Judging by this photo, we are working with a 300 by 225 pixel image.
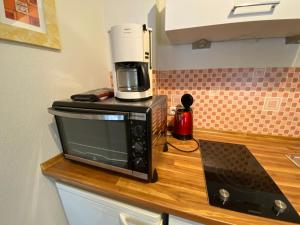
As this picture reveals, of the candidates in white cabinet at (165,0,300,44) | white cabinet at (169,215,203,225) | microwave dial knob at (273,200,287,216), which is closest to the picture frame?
white cabinet at (165,0,300,44)

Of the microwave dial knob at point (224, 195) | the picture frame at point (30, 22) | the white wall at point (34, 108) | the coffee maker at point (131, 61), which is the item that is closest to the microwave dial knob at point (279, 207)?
the microwave dial knob at point (224, 195)

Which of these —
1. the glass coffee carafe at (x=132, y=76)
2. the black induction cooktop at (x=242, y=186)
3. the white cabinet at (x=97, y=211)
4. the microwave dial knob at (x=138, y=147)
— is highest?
the glass coffee carafe at (x=132, y=76)

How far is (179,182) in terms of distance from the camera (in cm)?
63

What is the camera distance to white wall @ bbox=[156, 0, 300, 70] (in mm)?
864

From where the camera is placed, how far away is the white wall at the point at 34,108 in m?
0.61

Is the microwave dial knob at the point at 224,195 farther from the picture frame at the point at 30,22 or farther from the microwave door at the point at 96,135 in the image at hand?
the picture frame at the point at 30,22

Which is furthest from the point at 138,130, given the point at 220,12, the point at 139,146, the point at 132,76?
the point at 220,12

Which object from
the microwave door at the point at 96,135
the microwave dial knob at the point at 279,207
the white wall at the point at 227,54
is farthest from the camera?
the white wall at the point at 227,54

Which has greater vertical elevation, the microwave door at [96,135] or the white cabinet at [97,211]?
the microwave door at [96,135]

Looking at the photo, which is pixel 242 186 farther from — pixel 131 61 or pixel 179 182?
pixel 131 61

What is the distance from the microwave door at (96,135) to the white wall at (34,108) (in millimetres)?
98

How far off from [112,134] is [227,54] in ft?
2.80

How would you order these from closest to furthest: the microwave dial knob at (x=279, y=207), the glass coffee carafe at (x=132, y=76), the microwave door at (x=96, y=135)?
the microwave dial knob at (x=279, y=207) → the microwave door at (x=96, y=135) → the glass coffee carafe at (x=132, y=76)

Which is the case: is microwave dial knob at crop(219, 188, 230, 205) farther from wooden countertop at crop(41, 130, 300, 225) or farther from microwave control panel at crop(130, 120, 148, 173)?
microwave control panel at crop(130, 120, 148, 173)
